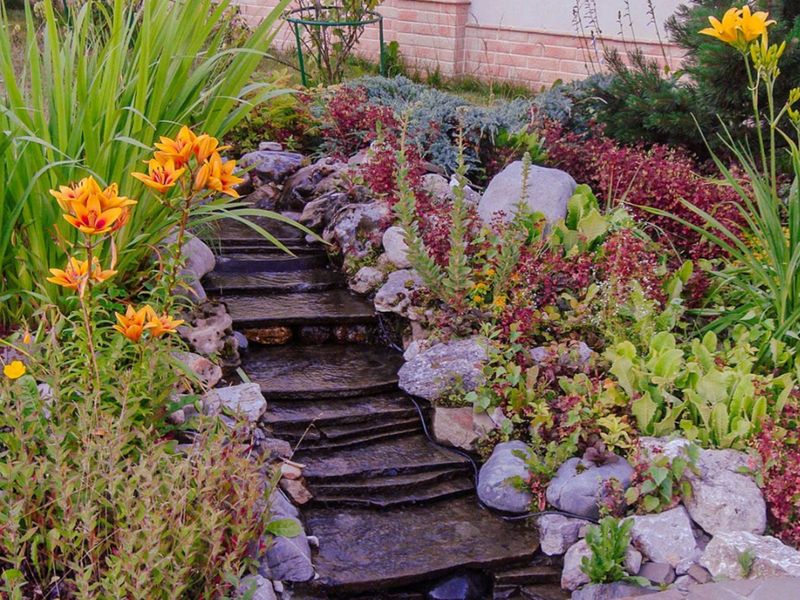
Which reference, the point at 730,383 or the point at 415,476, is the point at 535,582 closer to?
the point at 415,476

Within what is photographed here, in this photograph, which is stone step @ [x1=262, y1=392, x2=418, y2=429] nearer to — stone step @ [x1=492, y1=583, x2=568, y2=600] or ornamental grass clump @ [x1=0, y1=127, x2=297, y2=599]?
ornamental grass clump @ [x1=0, y1=127, x2=297, y2=599]

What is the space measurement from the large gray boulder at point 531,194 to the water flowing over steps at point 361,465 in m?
0.97

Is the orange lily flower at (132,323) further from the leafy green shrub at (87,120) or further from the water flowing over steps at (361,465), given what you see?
the water flowing over steps at (361,465)

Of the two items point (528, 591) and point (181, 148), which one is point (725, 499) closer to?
point (528, 591)

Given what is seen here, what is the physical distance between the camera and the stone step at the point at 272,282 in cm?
515

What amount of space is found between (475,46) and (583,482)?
7.80 meters

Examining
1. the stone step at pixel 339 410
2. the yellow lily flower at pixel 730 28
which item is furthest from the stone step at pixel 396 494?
the yellow lily flower at pixel 730 28

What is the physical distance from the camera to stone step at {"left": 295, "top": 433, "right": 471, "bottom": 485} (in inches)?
163

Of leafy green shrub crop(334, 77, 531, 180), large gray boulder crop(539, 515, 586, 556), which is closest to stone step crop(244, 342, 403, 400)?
large gray boulder crop(539, 515, 586, 556)

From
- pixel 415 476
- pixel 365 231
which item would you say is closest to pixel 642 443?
pixel 415 476

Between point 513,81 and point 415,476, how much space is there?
7188mm

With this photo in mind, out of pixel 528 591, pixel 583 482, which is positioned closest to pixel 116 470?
pixel 528 591

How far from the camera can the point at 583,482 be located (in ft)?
12.9

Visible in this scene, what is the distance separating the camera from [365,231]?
5.54 meters
